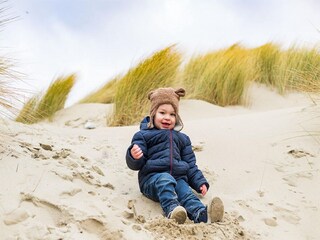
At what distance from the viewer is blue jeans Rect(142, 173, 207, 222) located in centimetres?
285

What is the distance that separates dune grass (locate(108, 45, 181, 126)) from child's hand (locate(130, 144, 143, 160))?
9.62 feet

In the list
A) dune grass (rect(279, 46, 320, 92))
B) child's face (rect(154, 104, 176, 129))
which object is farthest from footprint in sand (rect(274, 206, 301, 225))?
dune grass (rect(279, 46, 320, 92))

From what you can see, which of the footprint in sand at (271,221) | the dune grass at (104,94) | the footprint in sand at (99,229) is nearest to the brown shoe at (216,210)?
the footprint in sand at (271,221)

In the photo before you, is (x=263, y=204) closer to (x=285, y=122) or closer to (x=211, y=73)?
(x=285, y=122)

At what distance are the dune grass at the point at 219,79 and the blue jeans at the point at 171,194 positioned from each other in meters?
4.16

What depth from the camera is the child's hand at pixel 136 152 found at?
3.05 meters

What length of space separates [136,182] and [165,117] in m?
0.51

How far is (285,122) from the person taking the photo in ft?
14.9

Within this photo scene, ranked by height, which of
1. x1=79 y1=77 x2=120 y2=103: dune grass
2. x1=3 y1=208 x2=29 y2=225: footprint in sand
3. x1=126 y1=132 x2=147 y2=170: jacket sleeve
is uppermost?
x1=79 y1=77 x2=120 y2=103: dune grass

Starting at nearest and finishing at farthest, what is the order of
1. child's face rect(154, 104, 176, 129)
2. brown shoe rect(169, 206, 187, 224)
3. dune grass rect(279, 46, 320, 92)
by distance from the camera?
brown shoe rect(169, 206, 187, 224) < child's face rect(154, 104, 176, 129) < dune grass rect(279, 46, 320, 92)

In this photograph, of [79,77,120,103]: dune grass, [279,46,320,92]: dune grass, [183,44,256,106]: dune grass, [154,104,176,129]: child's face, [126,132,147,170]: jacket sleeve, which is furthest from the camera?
[79,77,120,103]: dune grass

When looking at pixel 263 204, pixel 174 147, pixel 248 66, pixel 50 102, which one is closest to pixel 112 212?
pixel 174 147

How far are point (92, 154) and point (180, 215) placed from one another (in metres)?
1.31

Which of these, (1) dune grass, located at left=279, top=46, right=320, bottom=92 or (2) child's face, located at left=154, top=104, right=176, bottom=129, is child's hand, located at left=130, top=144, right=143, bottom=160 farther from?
(1) dune grass, located at left=279, top=46, right=320, bottom=92
